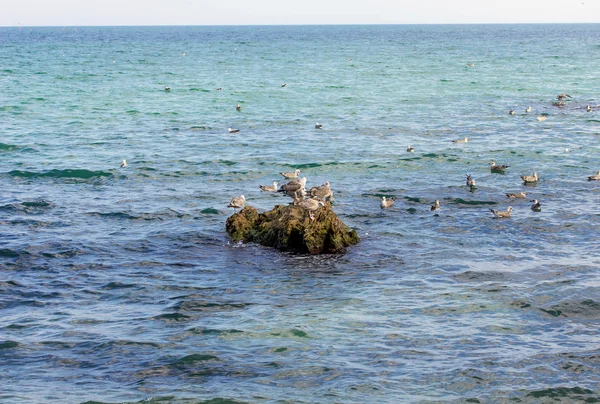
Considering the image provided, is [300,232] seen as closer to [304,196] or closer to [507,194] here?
[304,196]

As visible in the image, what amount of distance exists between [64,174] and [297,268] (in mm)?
13509

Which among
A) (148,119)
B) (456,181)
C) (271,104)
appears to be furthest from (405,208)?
(271,104)

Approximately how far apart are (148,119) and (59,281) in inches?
1011

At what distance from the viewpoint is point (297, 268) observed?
18719mm

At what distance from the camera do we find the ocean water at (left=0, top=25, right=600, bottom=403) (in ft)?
45.3

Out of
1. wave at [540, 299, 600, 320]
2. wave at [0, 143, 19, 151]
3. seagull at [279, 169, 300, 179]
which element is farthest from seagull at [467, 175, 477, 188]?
wave at [0, 143, 19, 151]

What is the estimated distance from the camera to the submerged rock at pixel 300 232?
64.6 feet

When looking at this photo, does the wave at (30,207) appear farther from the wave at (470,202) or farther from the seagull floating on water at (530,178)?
the seagull floating on water at (530,178)

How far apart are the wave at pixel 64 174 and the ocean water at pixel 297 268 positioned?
0.11 m

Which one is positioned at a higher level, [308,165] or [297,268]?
[308,165]

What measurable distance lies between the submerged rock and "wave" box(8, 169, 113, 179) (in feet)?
32.1

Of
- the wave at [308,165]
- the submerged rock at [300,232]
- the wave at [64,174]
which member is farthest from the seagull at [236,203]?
the wave at [64,174]

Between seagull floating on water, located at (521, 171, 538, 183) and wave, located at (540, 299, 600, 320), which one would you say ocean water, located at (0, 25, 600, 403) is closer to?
wave, located at (540, 299, 600, 320)

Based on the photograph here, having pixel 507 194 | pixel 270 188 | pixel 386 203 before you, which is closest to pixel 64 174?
pixel 270 188
